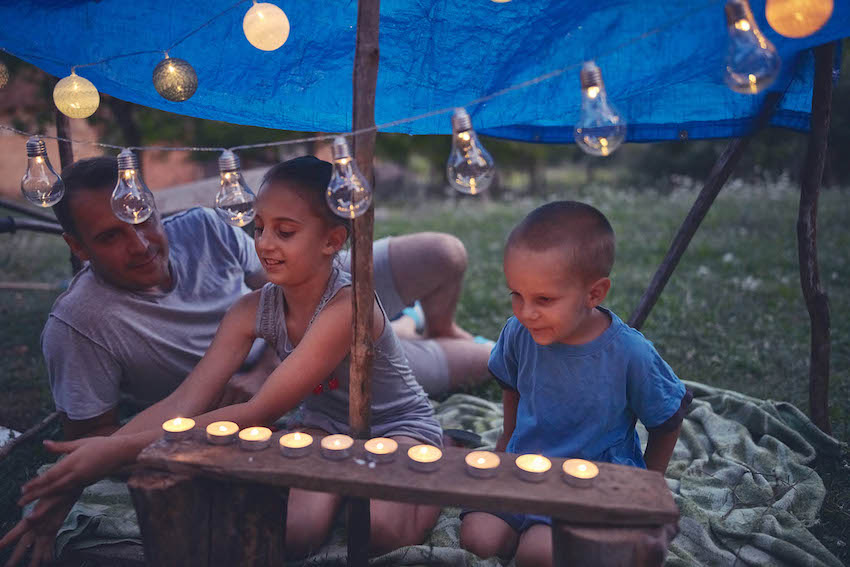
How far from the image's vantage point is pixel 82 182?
8.40 ft

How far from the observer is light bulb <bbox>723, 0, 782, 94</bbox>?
1.59 m

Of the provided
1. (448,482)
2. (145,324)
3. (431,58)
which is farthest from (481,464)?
(145,324)

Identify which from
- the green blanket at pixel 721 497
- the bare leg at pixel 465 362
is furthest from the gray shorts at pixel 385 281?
the green blanket at pixel 721 497

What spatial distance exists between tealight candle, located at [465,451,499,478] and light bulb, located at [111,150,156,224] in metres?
1.17

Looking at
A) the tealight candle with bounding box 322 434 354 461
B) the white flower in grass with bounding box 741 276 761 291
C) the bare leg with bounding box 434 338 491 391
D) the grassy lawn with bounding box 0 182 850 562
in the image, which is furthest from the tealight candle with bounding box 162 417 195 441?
the white flower in grass with bounding box 741 276 761 291

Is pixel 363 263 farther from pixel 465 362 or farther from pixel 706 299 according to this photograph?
pixel 706 299

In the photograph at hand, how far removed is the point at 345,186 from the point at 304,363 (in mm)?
753

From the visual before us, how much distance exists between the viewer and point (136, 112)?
852 centimetres

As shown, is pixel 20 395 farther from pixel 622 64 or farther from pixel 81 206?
pixel 622 64

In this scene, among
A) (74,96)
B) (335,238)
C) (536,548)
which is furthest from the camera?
(335,238)

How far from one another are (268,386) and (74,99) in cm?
117

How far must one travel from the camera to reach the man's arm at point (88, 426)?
2584 millimetres

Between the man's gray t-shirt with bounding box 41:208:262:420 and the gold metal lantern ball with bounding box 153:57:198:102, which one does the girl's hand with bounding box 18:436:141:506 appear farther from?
the gold metal lantern ball with bounding box 153:57:198:102

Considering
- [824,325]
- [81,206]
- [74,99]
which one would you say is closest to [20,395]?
[81,206]
